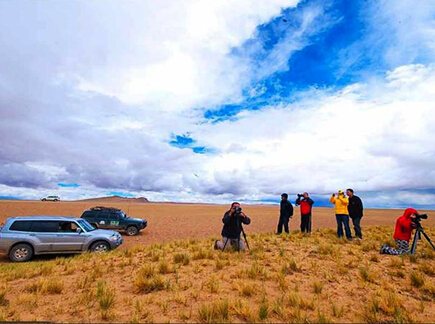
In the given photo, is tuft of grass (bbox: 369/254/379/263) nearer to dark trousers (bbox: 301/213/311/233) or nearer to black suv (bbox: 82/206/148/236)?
dark trousers (bbox: 301/213/311/233)

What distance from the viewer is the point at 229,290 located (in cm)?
593

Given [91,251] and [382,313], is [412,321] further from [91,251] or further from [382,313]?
[91,251]

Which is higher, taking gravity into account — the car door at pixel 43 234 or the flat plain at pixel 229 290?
the car door at pixel 43 234

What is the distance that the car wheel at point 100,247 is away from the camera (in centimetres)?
1098

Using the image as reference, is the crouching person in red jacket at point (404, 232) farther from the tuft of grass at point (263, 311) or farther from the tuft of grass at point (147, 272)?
the tuft of grass at point (147, 272)

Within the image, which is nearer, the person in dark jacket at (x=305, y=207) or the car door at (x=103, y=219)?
the person in dark jacket at (x=305, y=207)

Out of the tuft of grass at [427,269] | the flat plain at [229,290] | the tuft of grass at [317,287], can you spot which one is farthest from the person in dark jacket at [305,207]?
the tuft of grass at [317,287]

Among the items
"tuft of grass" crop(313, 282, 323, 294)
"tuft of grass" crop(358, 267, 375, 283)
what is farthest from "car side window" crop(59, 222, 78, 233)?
"tuft of grass" crop(358, 267, 375, 283)

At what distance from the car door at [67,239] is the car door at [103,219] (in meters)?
6.79

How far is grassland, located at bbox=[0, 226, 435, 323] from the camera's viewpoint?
4.75 metres

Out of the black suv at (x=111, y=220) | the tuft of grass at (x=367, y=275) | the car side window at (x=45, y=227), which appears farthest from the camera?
the black suv at (x=111, y=220)

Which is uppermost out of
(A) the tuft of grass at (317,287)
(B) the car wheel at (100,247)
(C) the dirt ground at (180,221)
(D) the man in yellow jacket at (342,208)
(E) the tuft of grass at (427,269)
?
(D) the man in yellow jacket at (342,208)

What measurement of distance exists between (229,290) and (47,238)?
8.24m

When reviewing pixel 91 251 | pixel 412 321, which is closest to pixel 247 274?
pixel 412 321
